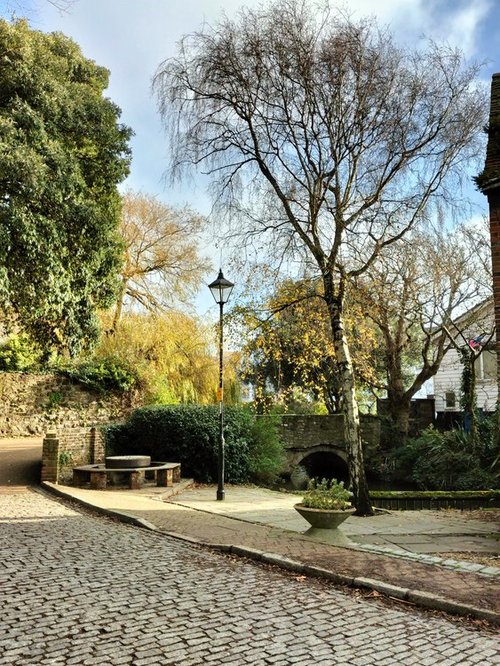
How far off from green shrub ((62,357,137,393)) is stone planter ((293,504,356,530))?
17.8 m

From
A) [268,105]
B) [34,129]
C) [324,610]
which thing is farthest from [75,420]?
[324,610]

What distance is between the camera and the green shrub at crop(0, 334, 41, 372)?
25.5 meters

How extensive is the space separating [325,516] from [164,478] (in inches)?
277

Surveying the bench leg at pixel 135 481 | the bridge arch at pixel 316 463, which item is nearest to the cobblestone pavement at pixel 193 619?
the bench leg at pixel 135 481

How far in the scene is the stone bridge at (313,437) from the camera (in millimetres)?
26781

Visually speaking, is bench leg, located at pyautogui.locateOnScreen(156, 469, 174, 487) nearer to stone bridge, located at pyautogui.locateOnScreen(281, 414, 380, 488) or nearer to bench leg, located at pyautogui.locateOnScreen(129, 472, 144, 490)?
bench leg, located at pyautogui.locateOnScreen(129, 472, 144, 490)

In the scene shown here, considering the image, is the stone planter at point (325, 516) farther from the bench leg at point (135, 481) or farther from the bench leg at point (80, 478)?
the bench leg at point (80, 478)

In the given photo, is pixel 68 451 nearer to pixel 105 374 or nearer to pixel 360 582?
pixel 105 374

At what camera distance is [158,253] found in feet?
92.2

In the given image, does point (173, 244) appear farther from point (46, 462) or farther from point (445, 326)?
point (46, 462)

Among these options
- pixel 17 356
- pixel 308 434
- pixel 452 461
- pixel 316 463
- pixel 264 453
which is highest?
pixel 17 356

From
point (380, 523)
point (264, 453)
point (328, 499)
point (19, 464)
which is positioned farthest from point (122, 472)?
point (328, 499)

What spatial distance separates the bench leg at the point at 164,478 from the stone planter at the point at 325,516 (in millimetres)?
6693

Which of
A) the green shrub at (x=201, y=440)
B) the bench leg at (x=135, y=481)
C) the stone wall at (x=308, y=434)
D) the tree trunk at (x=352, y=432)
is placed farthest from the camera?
the stone wall at (x=308, y=434)
